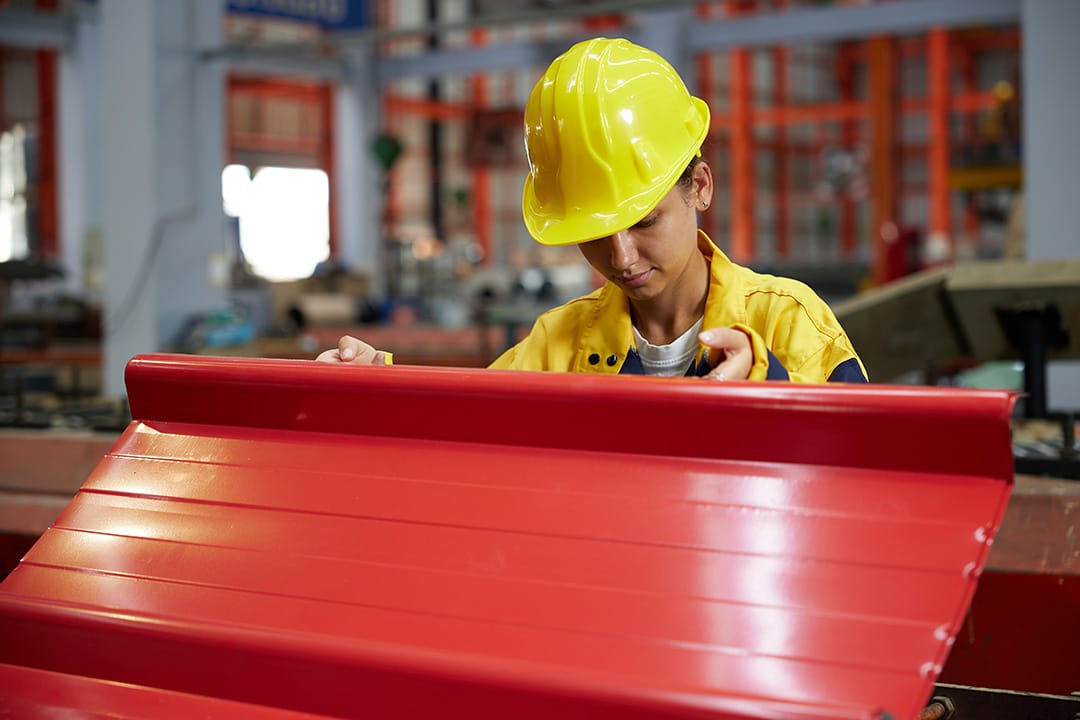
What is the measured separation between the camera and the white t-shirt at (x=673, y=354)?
5.38 feet

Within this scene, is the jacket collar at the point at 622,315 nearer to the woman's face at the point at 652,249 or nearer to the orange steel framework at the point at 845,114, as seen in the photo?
the woman's face at the point at 652,249

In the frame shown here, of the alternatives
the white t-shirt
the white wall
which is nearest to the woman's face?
the white t-shirt

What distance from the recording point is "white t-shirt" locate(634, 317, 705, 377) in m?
1.64

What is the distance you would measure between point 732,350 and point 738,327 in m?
0.03

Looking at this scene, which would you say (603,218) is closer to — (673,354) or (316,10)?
(673,354)

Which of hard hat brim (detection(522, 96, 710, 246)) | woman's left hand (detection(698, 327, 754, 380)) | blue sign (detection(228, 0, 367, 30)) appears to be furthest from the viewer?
blue sign (detection(228, 0, 367, 30))

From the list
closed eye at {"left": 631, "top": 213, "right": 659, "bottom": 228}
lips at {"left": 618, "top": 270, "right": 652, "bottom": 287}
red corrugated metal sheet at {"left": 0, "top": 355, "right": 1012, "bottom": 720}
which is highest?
closed eye at {"left": 631, "top": 213, "right": 659, "bottom": 228}

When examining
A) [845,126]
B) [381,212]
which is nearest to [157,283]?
[381,212]

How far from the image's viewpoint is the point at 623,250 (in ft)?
4.79

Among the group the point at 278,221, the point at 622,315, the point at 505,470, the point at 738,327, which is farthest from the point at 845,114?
the point at 505,470

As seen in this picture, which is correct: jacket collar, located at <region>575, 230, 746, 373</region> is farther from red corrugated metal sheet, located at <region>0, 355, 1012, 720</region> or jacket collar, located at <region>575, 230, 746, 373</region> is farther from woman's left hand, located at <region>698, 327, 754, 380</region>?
red corrugated metal sheet, located at <region>0, 355, 1012, 720</region>

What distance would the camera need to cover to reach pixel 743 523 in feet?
3.83

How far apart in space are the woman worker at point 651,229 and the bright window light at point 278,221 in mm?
18606

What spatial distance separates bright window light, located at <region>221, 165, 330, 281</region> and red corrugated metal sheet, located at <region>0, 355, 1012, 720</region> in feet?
61.5
